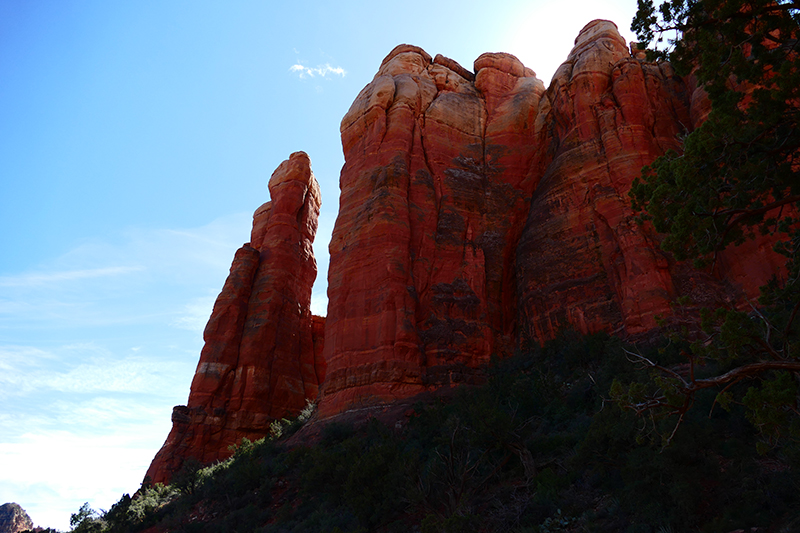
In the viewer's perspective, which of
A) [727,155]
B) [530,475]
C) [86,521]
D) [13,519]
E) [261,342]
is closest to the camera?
[727,155]

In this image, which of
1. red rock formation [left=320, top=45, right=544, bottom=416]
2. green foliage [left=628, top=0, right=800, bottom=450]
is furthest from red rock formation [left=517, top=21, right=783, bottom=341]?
green foliage [left=628, top=0, right=800, bottom=450]

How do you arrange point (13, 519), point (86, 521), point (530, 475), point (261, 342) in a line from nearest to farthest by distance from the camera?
point (530, 475)
point (86, 521)
point (261, 342)
point (13, 519)

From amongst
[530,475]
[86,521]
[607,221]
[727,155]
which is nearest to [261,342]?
[86,521]

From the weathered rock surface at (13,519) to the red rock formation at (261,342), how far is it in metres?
62.8

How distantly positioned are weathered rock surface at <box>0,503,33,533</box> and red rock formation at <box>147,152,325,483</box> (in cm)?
6279

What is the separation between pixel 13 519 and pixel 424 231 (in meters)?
86.1

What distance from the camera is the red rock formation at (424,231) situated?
26.6m

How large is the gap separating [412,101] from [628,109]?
14639 millimetres

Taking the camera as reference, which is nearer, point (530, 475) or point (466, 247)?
point (530, 475)

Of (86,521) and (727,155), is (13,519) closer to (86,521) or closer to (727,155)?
(86,521)

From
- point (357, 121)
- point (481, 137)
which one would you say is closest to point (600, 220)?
point (481, 137)

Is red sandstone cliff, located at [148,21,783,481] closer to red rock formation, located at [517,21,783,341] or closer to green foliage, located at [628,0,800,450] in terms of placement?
red rock formation, located at [517,21,783,341]

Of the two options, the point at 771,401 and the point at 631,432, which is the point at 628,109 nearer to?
the point at 631,432

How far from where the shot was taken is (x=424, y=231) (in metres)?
30.8
